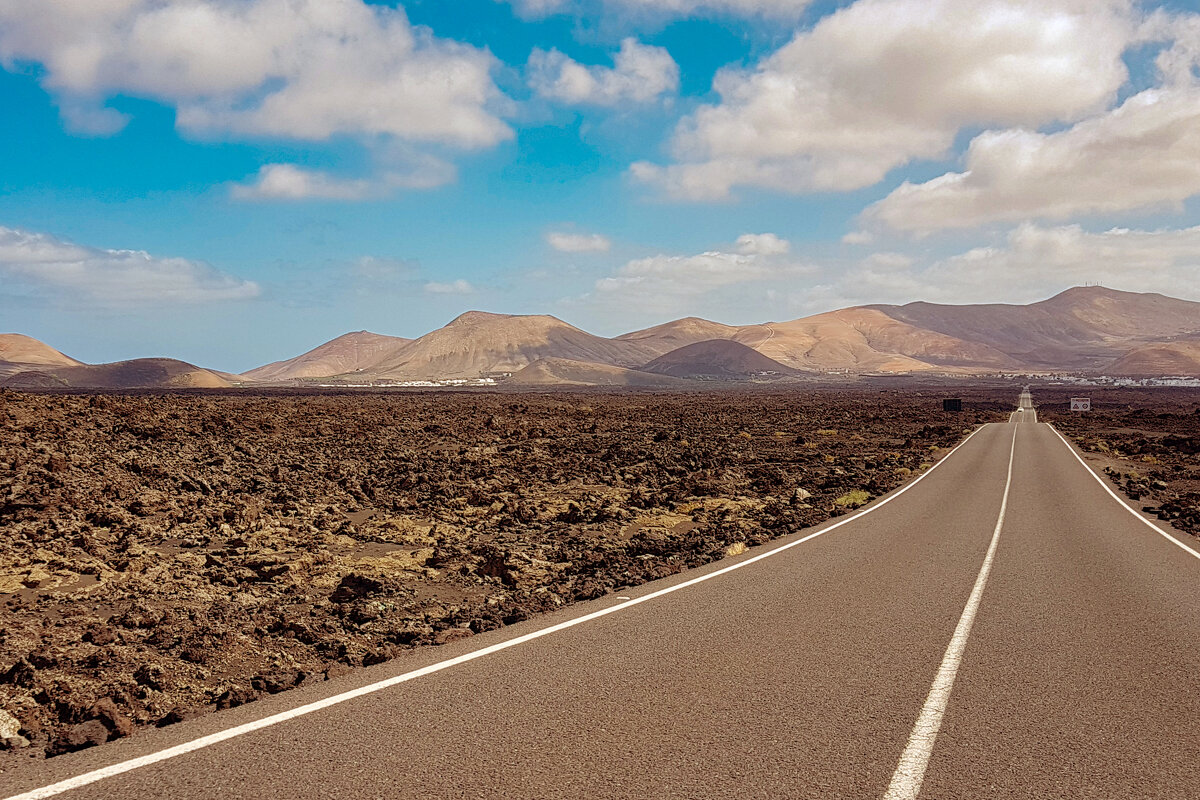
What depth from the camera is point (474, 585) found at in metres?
12.6

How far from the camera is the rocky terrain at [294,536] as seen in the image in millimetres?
7742

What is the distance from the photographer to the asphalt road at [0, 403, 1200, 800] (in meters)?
5.07

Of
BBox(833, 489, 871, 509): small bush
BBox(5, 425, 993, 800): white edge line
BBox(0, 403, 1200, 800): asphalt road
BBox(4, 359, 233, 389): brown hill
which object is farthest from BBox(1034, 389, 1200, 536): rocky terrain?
BBox(4, 359, 233, 389): brown hill

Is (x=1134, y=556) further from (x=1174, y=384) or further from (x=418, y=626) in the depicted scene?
(x=1174, y=384)

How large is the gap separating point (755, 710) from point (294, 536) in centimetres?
1330

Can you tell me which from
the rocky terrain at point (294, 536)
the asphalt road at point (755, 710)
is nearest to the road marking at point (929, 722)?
the asphalt road at point (755, 710)

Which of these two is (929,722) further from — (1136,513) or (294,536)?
(1136,513)

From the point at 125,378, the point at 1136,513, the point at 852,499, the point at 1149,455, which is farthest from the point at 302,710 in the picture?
the point at 125,378

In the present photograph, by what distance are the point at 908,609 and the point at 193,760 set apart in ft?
27.1

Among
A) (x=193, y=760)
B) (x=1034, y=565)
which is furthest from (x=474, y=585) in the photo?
(x=1034, y=565)

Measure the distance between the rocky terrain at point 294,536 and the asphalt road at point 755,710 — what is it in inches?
45.3

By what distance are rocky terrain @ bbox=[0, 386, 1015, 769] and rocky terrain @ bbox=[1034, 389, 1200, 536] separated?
772 cm

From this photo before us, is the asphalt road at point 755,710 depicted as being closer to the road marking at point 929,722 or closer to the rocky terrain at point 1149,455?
the road marking at point 929,722

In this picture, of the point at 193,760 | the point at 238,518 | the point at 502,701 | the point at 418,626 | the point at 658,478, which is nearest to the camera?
the point at 193,760
